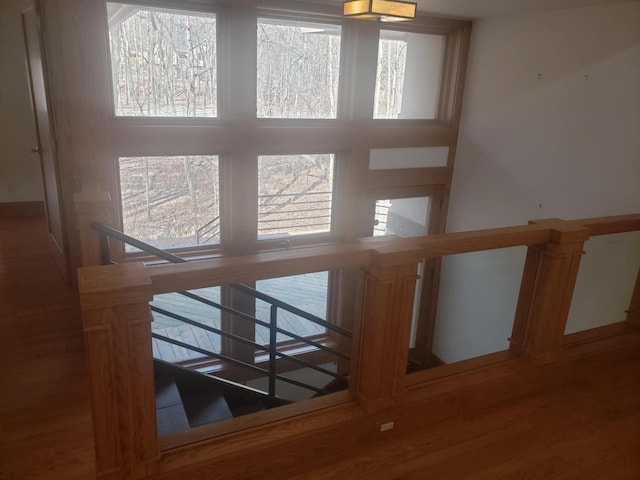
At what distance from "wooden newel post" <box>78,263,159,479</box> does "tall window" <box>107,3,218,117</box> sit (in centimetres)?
258

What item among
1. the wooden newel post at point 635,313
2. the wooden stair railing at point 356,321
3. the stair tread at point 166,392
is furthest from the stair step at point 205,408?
the wooden newel post at point 635,313

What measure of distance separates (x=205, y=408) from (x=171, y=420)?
46 cm

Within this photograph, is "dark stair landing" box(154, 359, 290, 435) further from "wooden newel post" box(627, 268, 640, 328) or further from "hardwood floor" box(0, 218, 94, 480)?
"wooden newel post" box(627, 268, 640, 328)

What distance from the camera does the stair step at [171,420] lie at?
2293 mm

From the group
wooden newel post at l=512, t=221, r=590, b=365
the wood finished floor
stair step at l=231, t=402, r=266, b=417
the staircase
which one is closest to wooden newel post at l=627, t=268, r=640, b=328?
the wood finished floor

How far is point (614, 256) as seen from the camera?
11.5 ft

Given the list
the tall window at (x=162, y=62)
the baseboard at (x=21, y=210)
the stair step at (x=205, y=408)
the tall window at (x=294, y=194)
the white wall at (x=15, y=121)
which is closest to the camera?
the stair step at (x=205, y=408)

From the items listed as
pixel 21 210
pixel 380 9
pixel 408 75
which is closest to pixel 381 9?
pixel 380 9

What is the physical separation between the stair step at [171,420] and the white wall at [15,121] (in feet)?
12.4

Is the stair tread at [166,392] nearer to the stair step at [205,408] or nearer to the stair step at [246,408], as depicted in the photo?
the stair step at [205,408]

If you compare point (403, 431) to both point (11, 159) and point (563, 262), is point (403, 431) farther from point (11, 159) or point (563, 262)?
point (11, 159)

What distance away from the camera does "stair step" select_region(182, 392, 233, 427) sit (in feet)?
8.92

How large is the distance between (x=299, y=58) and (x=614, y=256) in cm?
289

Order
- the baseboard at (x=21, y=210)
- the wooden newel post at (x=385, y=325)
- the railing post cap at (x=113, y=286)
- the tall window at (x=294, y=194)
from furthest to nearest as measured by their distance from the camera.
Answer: the baseboard at (x=21, y=210)
the tall window at (x=294, y=194)
the wooden newel post at (x=385, y=325)
the railing post cap at (x=113, y=286)
